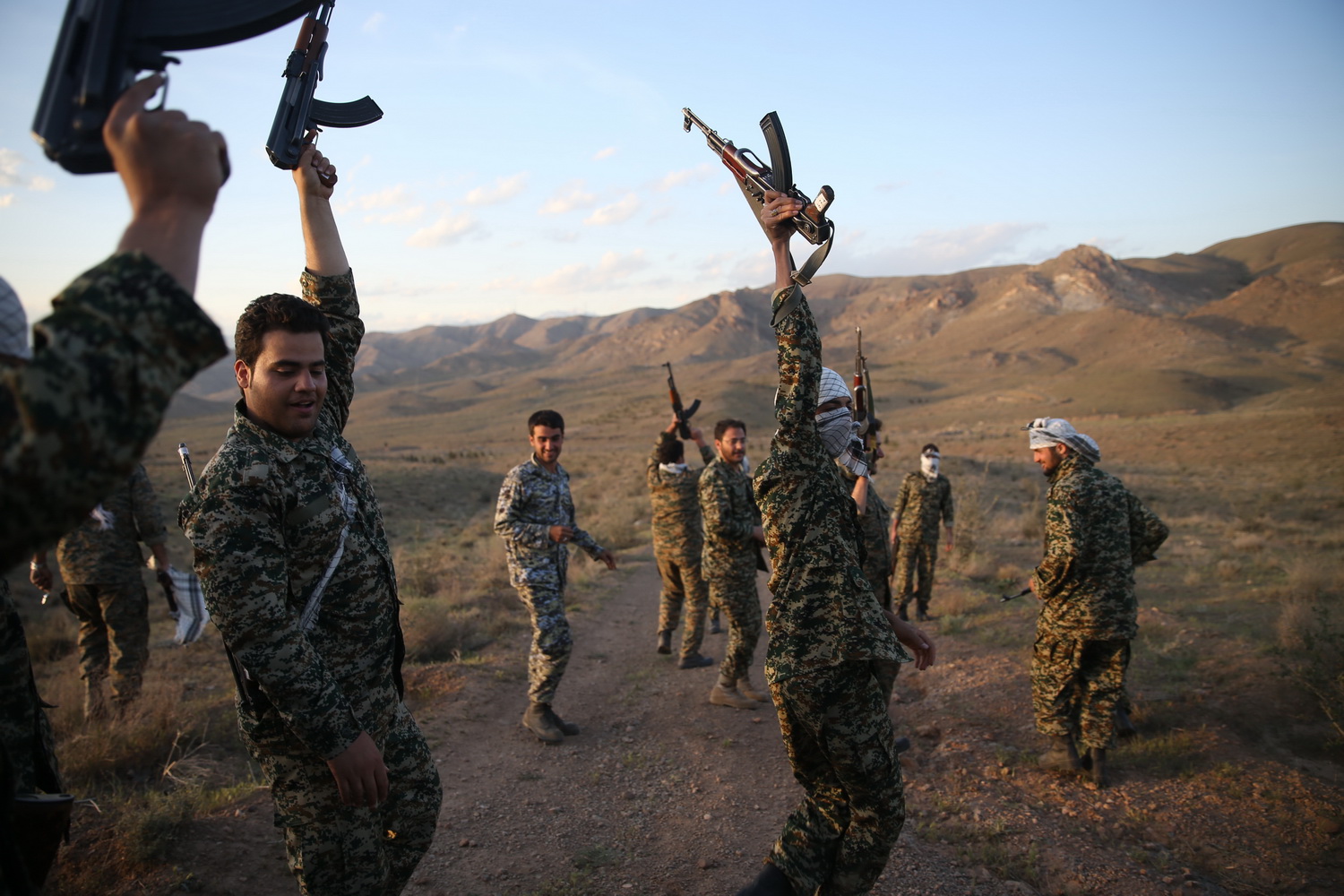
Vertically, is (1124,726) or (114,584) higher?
(114,584)

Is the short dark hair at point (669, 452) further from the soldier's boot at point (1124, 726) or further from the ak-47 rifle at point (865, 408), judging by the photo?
the soldier's boot at point (1124, 726)

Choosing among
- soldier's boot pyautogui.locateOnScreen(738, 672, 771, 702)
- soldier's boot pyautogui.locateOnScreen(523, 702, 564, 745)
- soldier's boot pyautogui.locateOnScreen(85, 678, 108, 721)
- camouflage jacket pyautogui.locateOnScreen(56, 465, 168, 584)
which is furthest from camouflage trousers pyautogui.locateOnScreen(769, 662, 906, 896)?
camouflage jacket pyautogui.locateOnScreen(56, 465, 168, 584)

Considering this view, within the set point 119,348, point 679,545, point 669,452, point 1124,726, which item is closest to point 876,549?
point 1124,726

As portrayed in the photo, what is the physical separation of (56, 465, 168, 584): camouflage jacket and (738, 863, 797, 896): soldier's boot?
5670 mm

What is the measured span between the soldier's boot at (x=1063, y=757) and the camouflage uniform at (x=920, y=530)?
4009mm

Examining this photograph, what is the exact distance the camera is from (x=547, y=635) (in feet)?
18.8

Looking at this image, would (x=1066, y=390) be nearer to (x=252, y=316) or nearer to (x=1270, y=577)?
(x=1270, y=577)

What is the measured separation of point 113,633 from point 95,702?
1.89 ft

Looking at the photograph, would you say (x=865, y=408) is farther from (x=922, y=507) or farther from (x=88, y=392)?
(x=88, y=392)

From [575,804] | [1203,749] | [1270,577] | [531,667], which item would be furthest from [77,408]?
[1270,577]

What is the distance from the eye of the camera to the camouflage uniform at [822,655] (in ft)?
9.69

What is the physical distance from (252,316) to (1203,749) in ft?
20.9

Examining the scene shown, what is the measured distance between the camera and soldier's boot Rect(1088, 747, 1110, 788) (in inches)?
195

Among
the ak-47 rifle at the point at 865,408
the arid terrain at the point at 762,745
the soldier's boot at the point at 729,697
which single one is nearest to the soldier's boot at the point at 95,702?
the arid terrain at the point at 762,745
